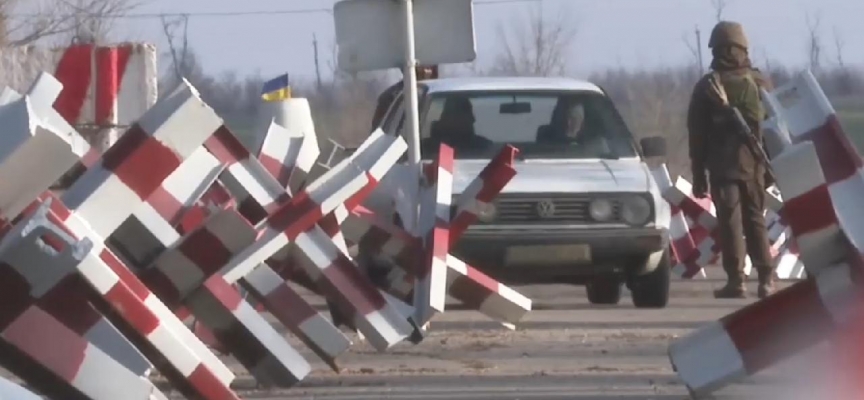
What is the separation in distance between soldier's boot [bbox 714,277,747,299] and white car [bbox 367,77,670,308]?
60cm

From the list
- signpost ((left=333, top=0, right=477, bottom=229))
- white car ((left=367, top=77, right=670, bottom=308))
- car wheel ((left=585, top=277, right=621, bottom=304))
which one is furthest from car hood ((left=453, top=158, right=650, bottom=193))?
car wheel ((left=585, top=277, right=621, bottom=304))

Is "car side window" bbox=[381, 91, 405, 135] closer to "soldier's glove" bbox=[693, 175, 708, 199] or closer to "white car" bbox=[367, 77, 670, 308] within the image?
"white car" bbox=[367, 77, 670, 308]

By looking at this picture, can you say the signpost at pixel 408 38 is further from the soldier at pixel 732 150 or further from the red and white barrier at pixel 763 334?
the red and white barrier at pixel 763 334

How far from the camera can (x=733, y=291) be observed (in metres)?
14.3

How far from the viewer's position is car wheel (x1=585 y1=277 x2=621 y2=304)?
1462cm

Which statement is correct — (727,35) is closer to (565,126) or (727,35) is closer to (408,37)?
(565,126)

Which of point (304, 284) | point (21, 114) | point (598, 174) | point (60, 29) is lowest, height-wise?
point (60, 29)

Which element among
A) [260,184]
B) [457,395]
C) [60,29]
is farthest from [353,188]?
[60,29]

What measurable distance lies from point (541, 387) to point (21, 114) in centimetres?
369

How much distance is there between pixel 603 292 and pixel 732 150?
1.89 m

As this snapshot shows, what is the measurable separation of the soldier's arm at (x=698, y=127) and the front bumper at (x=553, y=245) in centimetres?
61

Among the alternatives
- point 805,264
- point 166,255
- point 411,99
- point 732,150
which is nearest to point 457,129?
point 411,99

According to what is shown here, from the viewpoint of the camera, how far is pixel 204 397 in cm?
688

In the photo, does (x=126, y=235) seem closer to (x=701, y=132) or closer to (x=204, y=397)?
(x=204, y=397)
